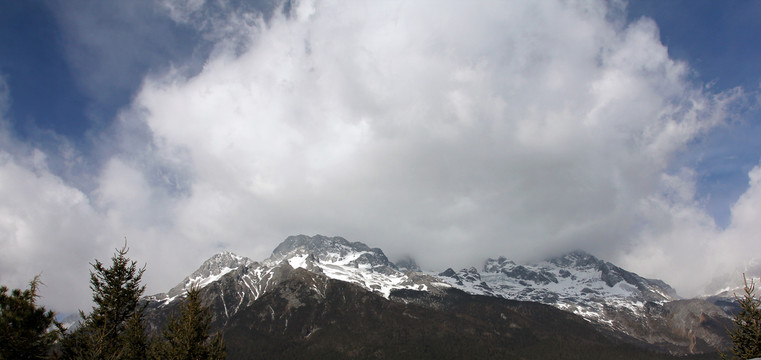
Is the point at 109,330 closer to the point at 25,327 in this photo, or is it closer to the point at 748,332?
the point at 25,327

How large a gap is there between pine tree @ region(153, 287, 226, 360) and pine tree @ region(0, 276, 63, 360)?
29.2ft

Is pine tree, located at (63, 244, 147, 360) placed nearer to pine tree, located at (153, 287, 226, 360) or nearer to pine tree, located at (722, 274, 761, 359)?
pine tree, located at (153, 287, 226, 360)

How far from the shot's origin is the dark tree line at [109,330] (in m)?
33.8

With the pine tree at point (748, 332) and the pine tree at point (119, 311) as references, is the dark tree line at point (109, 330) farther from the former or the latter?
the pine tree at point (748, 332)

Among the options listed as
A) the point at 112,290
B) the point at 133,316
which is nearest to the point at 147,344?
the point at 133,316

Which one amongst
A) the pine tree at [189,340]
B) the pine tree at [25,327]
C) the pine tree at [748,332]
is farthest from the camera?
the pine tree at [748,332]

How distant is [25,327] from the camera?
35969 millimetres

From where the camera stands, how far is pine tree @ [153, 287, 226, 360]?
1432 inches

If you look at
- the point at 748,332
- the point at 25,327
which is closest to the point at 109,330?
the point at 25,327

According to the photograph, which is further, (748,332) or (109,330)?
(748,332)

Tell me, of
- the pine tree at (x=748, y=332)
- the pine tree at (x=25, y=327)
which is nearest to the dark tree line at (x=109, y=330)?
the pine tree at (x=25, y=327)

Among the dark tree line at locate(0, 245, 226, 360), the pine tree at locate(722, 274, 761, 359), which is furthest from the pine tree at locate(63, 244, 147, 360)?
the pine tree at locate(722, 274, 761, 359)

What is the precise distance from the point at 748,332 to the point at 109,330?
69.0 m

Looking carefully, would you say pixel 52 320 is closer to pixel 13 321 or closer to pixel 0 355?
pixel 13 321
